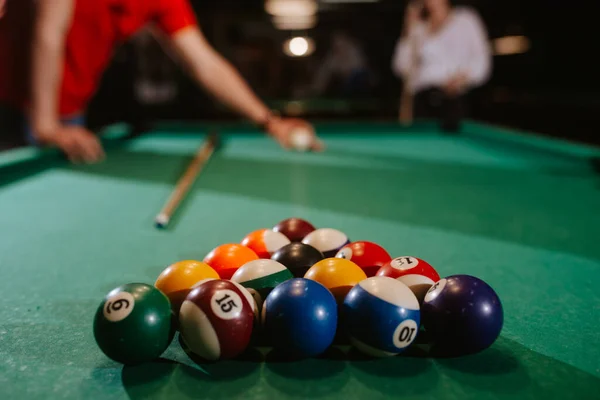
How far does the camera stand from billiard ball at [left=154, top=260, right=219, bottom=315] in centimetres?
124

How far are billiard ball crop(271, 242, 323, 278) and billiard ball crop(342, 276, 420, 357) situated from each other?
0.79 ft

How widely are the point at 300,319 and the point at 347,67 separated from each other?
11916 mm

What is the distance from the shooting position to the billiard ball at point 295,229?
167cm

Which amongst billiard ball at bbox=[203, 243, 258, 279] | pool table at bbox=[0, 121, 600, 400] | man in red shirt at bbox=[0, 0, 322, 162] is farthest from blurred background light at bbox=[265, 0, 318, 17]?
billiard ball at bbox=[203, 243, 258, 279]

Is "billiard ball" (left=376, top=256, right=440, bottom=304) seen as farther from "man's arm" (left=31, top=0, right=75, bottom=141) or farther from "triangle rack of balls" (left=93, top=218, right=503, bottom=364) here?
"man's arm" (left=31, top=0, right=75, bottom=141)

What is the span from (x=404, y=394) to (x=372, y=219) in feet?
4.64

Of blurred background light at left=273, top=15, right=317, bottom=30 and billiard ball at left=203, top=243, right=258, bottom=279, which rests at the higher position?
blurred background light at left=273, top=15, right=317, bottom=30

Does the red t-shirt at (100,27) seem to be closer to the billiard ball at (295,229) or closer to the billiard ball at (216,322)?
the billiard ball at (295,229)

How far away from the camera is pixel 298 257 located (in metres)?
1.39

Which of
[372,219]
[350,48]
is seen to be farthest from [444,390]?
[350,48]

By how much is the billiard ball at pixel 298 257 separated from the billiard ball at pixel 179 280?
7.6 inches

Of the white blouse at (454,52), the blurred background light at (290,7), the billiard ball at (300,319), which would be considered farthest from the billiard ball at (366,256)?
the blurred background light at (290,7)

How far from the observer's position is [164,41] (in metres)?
3.63

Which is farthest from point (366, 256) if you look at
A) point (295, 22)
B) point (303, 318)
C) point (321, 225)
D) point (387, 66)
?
point (295, 22)
